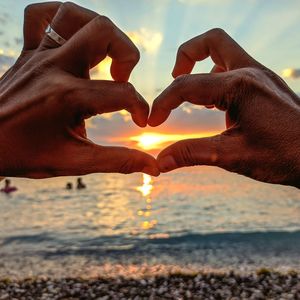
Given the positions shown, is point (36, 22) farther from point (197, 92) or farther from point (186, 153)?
point (186, 153)

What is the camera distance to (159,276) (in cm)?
1369

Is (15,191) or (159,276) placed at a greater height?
(15,191)

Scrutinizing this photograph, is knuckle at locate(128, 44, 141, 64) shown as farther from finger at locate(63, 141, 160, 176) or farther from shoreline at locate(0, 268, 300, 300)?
shoreline at locate(0, 268, 300, 300)

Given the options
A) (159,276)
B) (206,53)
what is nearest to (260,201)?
A: (159,276)

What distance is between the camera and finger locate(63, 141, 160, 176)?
90.6 inches

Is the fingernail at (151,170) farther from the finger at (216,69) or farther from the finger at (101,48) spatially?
the finger at (216,69)

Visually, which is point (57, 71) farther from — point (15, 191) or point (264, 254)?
point (15, 191)

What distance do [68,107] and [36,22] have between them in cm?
90

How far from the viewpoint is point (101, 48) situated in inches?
93.2

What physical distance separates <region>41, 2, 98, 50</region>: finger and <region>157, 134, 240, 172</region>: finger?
0.89 m

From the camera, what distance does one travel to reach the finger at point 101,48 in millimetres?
2275

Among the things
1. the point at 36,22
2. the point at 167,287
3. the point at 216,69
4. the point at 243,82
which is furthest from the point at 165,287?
the point at 243,82

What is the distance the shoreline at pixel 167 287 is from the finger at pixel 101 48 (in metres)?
9.90

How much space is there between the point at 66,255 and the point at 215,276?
7158mm
